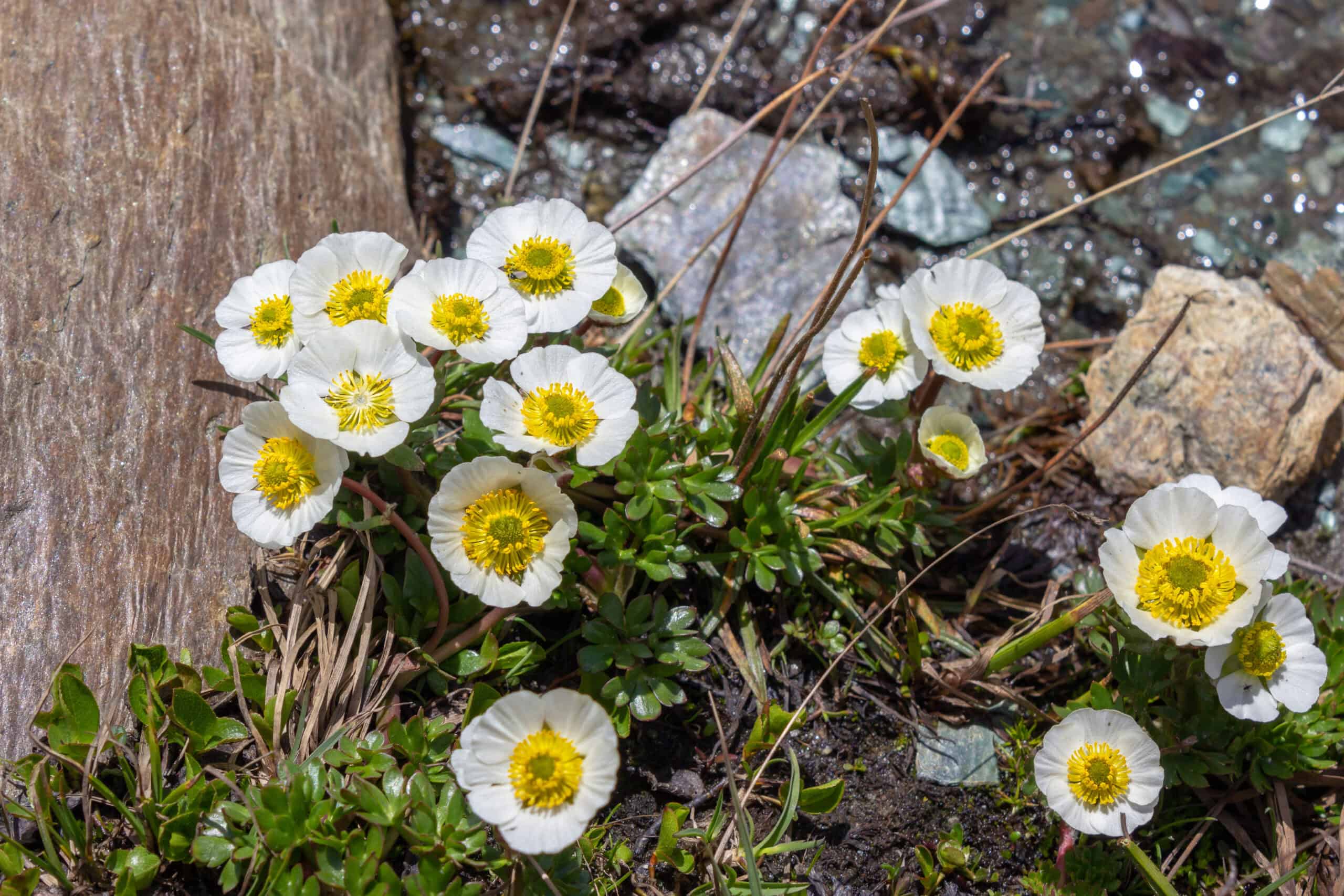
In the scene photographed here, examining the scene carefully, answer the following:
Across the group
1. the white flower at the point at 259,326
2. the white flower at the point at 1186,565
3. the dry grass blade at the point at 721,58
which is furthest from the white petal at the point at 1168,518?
the dry grass blade at the point at 721,58

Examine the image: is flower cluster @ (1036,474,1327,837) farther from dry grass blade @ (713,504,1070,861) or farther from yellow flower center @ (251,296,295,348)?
yellow flower center @ (251,296,295,348)

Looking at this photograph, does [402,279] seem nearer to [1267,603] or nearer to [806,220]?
[806,220]

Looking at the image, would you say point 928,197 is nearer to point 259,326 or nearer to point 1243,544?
point 1243,544

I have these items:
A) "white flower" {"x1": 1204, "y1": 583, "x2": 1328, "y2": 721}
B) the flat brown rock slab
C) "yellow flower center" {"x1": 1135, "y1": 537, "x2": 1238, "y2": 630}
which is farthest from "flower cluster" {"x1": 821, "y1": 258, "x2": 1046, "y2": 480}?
the flat brown rock slab

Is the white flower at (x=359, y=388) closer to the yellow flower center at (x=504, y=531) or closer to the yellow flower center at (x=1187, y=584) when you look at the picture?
the yellow flower center at (x=504, y=531)

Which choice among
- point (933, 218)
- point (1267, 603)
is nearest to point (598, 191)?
point (933, 218)

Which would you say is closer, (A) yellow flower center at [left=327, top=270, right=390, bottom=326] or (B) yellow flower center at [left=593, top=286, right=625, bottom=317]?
(A) yellow flower center at [left=327, top=270, right=390, bottom=326]

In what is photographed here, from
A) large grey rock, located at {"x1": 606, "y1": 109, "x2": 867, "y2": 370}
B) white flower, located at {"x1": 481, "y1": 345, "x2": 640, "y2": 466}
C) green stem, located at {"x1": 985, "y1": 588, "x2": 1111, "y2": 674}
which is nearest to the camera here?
white flower, located at {"x1": 481, "y1": 345, "x2": 640, "y2": 466}
